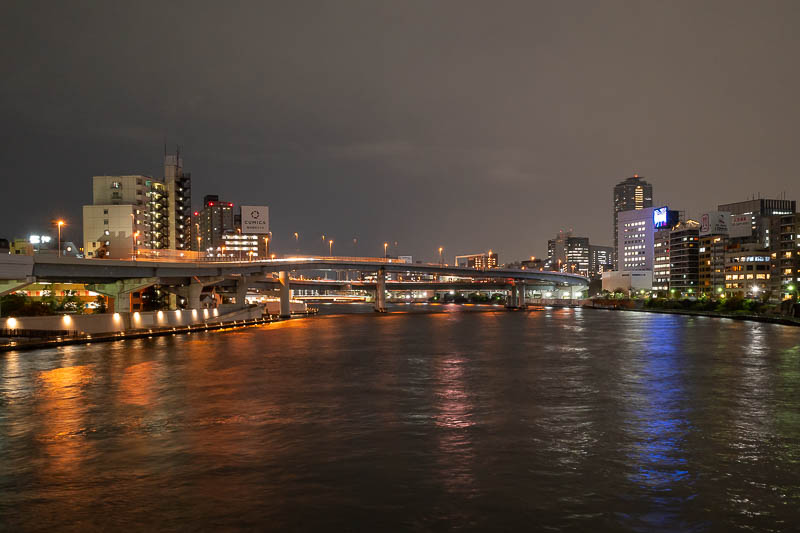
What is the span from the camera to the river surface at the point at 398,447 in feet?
45.9

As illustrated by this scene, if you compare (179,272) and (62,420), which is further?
(179,272)

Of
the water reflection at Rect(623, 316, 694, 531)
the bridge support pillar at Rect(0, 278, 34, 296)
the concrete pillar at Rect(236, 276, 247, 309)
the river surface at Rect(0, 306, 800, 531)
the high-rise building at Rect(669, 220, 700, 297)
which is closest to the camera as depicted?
the river surface at Rect(0, 306, 800, 531)

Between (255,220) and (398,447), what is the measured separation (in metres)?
91.8

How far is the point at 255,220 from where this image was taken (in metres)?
107

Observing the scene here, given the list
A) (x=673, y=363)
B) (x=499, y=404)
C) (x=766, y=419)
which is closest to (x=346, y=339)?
(x=673, y=363)

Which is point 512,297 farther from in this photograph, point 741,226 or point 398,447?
point 398,447

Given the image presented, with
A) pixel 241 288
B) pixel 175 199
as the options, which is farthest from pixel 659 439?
pixel 175 199

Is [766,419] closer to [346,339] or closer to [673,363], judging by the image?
[673,363]

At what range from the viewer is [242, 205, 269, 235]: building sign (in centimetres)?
10525

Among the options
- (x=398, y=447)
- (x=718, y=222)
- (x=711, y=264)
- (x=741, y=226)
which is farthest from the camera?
(x=718, y=222)

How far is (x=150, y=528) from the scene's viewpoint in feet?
42.9

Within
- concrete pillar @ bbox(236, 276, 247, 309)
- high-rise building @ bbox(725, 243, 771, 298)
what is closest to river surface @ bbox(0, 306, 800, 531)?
concrete pillar @ bbox(236, 276, 247, 309)

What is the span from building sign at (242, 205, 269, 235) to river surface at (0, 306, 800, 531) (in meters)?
65.5

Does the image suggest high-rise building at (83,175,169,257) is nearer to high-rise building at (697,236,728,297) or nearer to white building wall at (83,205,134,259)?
white building wall at (83,205,134,259)
